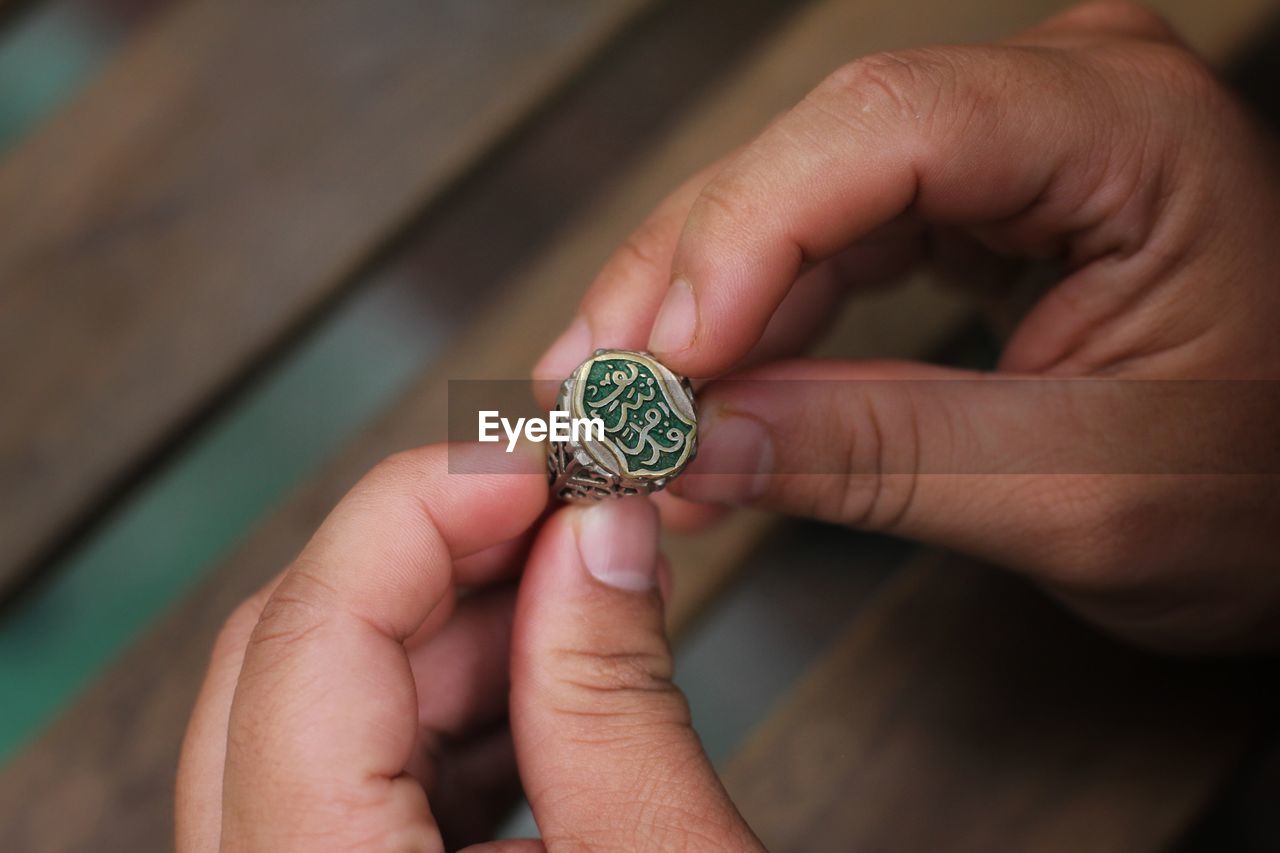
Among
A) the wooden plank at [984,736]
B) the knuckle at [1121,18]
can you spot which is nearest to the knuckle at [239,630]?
the wooden plank at [984,736]

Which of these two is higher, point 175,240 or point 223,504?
point 175,240

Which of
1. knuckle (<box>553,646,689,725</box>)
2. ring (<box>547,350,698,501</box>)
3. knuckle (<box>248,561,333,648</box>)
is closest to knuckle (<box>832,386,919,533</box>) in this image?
ring (<box>547,350,698,501</box>)

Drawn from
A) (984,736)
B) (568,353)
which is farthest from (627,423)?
(984,736)

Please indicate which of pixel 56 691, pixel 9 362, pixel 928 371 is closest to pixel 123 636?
pixel 56 691

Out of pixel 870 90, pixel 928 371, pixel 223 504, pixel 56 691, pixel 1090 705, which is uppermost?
pixel 870 90

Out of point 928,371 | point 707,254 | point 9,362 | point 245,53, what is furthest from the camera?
point 245,53

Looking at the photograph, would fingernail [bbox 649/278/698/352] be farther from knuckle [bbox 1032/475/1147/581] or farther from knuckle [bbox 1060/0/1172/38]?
knuckle [bbox 1060/0/1172/38]

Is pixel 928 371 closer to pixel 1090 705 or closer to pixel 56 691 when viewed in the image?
pixel 1090 705
